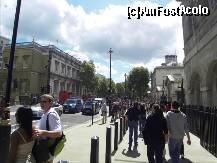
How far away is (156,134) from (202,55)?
1429 cm

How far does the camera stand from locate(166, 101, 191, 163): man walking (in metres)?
8.56

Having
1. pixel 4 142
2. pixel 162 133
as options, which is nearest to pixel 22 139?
pixel 4 142

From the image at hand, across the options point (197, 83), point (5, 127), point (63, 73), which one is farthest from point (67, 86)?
point (5, 127)

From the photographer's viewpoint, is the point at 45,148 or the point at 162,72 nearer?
the point at 45,148

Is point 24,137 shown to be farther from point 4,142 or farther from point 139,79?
point 139,79

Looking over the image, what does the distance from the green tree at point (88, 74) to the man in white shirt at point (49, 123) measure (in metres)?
92.3

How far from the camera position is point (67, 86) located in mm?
91750

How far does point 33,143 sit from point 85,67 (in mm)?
93989

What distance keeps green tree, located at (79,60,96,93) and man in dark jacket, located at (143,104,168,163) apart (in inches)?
3523

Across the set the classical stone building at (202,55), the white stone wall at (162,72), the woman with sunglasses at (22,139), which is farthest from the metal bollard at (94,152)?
the white stone wall at (162,72)

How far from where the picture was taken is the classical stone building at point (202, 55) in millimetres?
18769

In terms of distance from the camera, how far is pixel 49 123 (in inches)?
211

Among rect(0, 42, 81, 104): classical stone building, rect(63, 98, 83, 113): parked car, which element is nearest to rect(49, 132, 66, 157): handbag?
rect(63, 98, 83, 113): parked car

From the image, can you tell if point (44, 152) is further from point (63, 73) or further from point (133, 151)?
point (63, 73)
